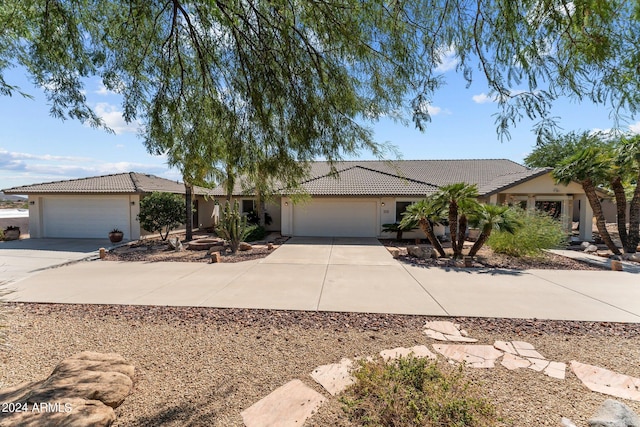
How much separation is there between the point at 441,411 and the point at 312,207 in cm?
1665

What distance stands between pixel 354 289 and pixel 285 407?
4878 millimetres

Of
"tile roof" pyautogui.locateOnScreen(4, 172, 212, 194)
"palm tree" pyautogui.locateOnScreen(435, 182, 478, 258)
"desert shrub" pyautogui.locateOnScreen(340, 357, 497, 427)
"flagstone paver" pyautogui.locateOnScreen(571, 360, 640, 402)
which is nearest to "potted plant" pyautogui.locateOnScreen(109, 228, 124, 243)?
"tile roof" pyautogui.locateOnScreen(4, 172, 212, 194)

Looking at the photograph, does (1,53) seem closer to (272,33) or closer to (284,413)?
(272,33)

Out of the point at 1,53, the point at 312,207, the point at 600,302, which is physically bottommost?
the point at 600,302

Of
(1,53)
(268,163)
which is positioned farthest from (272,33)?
(1,53)

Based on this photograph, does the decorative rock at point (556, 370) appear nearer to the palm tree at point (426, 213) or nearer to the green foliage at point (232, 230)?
the palm tree at point (426, 213)

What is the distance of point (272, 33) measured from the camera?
422 cm

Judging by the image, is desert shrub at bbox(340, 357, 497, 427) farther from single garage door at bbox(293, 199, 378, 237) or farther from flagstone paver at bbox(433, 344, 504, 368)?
single garage door at bbox(293, 199, 378, 237)

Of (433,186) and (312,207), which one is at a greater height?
(433,186)

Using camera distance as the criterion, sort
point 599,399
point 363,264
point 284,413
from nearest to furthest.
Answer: point 284,413
point 599,399
point 363,264

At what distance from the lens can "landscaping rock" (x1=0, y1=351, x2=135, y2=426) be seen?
2707mm

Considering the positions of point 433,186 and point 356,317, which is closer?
point 356,317

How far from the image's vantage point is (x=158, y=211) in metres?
16.2

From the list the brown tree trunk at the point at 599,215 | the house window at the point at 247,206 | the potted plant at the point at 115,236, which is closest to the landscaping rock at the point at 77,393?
the potted plant at the point at 115,236
